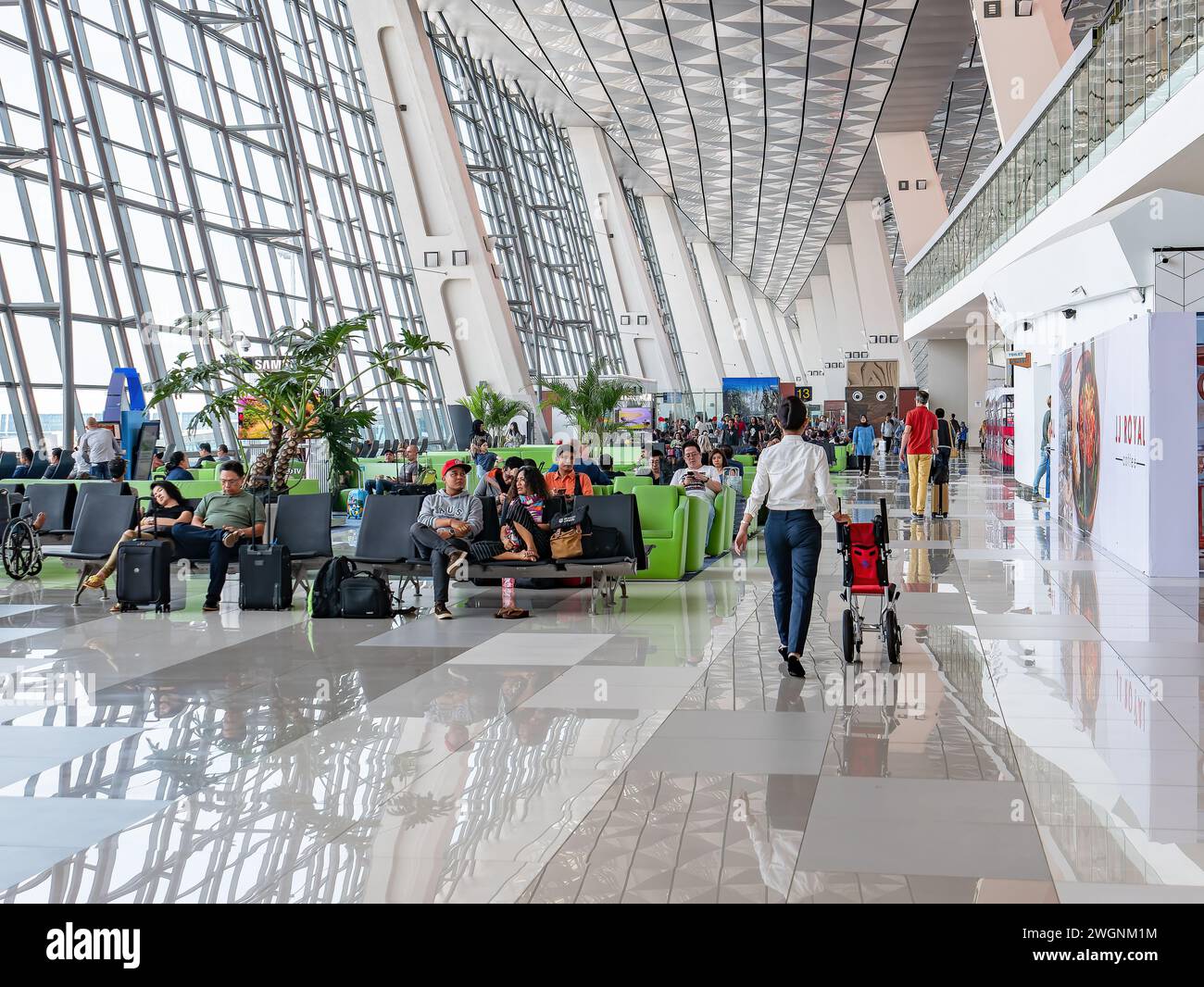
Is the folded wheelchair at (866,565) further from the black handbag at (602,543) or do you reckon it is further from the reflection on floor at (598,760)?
the black handbag at (602,543)

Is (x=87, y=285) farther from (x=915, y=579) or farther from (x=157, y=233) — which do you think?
(x=915, y=579)

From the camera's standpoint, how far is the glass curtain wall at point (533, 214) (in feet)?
100

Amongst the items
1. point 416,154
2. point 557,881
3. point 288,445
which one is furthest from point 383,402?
point 557,881

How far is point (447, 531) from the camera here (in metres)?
8.97

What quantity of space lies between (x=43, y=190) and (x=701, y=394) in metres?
31.1

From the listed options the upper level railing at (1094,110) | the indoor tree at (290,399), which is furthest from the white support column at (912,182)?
the indoor tree at (290,399)

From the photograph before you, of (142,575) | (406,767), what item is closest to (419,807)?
(406,767)

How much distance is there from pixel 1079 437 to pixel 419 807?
1190 cm

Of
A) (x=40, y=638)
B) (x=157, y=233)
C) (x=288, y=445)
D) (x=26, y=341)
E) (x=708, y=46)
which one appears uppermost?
(x=708, y=46)

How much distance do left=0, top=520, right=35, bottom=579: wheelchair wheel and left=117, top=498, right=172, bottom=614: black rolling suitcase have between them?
2.54m

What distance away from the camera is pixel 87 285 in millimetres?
16719

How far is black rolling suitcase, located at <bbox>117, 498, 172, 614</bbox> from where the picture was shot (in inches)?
359

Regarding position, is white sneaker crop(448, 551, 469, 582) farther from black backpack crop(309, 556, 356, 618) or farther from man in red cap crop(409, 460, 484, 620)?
black backpack crop(309, 556, 356, 618)

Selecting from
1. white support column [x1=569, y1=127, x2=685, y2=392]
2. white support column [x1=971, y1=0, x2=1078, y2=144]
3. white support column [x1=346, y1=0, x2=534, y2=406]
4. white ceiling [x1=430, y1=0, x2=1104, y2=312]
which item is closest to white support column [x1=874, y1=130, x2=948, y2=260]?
white ceiling [x1=430, y1=0, x2=1104, y2=312]
